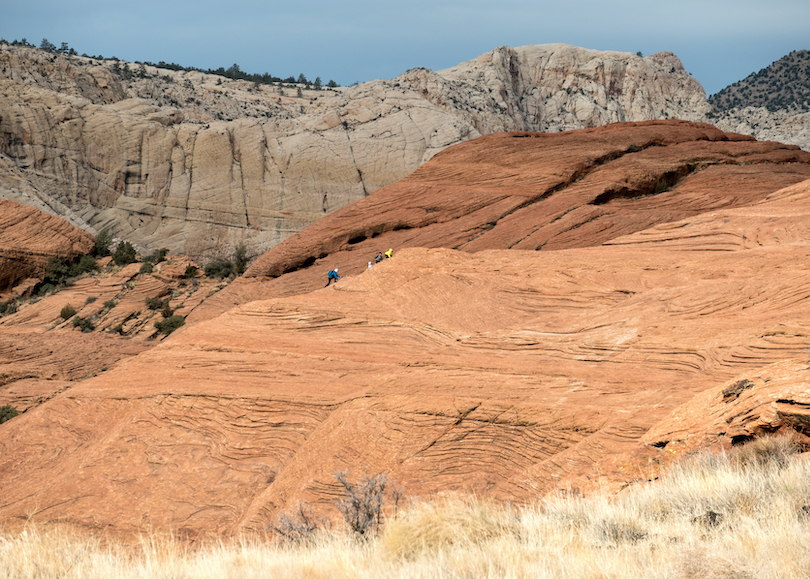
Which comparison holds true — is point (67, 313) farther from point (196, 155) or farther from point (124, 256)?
point (196, 155)

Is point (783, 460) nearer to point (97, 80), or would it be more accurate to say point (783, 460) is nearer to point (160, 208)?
point (160, 208)

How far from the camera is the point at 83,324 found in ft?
110

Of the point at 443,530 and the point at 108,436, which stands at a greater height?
the point at 443,530

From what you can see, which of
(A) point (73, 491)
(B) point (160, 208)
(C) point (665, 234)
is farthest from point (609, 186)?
(B) point (160, 208)

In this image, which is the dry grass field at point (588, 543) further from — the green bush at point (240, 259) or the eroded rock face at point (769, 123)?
the eroded rock face at point (769, 123)

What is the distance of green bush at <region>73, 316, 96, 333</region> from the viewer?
110ft

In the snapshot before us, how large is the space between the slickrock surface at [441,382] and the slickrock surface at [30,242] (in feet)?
89.4

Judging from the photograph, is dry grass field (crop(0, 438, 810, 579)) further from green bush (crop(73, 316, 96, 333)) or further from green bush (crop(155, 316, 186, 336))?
green bush (crop(73, 316, 96, 333))

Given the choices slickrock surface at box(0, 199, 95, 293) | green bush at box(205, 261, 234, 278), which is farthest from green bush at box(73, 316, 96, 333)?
green bush at box(205, 261, 234, 278)

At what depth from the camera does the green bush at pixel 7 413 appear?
22.7 m

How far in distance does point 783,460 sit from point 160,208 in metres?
57.8

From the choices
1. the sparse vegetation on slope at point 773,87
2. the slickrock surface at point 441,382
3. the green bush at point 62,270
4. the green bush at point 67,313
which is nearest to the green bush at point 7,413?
the slickrock surface at point 441,382

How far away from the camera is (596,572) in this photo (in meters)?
5.19

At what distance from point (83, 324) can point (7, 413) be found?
1114 centimetres
